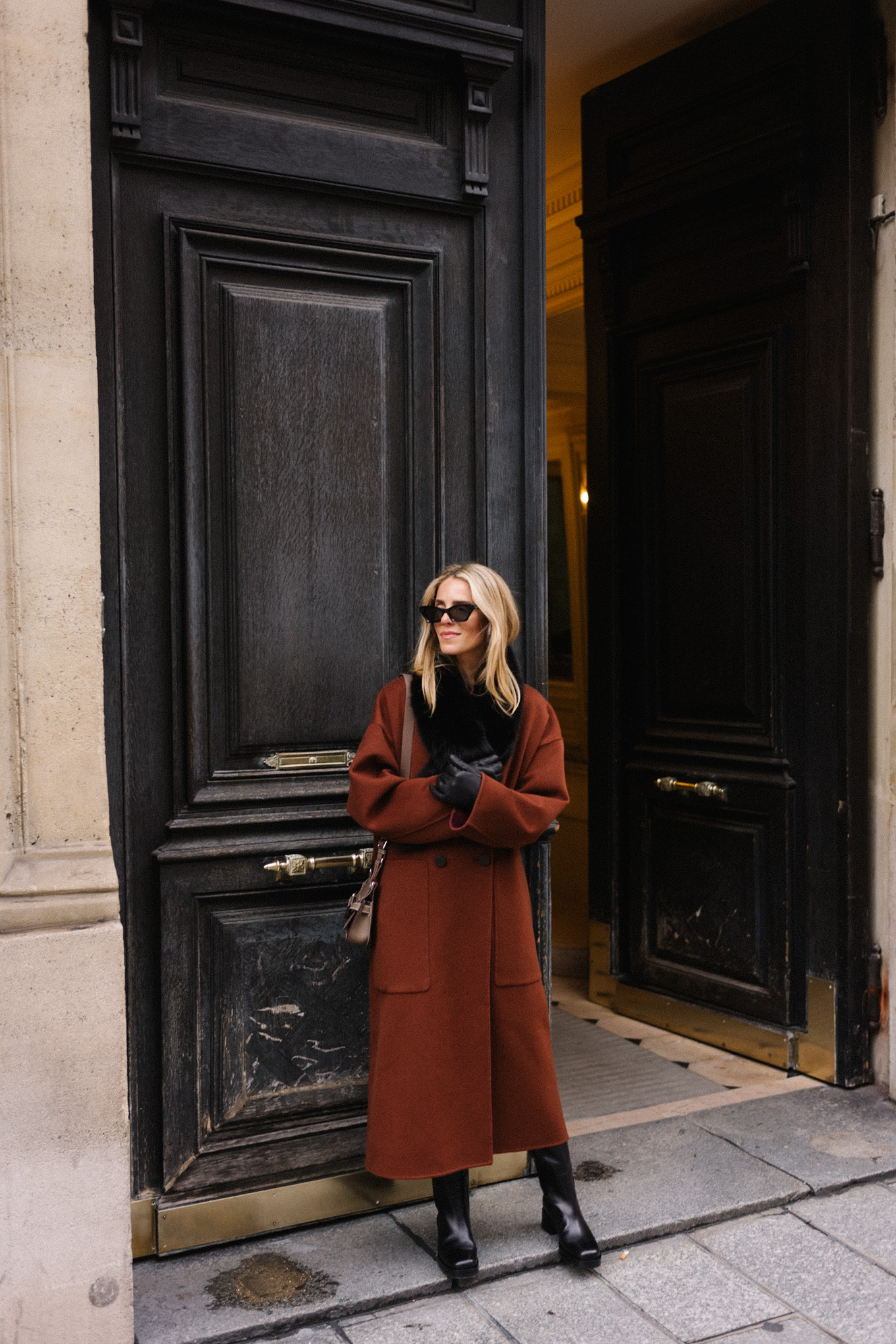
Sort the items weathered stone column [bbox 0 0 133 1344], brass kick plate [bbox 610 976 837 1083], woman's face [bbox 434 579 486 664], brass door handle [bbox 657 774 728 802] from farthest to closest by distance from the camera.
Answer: brass door handle [bbox 657 774 728 802], brass kick plate [bbox 610 976 837 1083], woman's face [bbox 434 579 486 664], weathered stone column [bbox 0 0 133 1344]

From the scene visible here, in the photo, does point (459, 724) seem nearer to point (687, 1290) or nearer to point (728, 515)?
point (687, 1290)

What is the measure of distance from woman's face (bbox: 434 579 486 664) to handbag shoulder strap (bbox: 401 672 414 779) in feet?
0.54

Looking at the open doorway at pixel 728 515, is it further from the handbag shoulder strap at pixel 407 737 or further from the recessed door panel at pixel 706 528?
the handbag shoulder strap at pixel 407 737

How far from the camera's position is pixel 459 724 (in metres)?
3.08

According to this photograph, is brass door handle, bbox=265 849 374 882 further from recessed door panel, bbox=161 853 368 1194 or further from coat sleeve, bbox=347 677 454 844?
coat sleeve, bbox=347 677 454 844

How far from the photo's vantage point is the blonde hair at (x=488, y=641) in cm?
310

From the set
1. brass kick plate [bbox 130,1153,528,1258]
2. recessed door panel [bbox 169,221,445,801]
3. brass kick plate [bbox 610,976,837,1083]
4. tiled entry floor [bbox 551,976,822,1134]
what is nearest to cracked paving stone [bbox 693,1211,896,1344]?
tiled entry floor [bbox 551,976,822,1134]

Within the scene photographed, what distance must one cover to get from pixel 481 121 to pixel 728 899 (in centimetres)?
304

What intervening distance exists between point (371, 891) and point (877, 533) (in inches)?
93.7

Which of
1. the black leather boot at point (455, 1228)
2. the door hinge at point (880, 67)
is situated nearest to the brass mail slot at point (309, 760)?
the black leather boot at point (455, 1228)

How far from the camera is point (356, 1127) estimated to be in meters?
3.48

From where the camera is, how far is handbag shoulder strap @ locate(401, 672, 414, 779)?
3.13m

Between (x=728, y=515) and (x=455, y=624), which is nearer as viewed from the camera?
(x=455, y=624)

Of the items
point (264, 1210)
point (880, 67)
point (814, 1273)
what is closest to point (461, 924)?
point (264, 1210)
